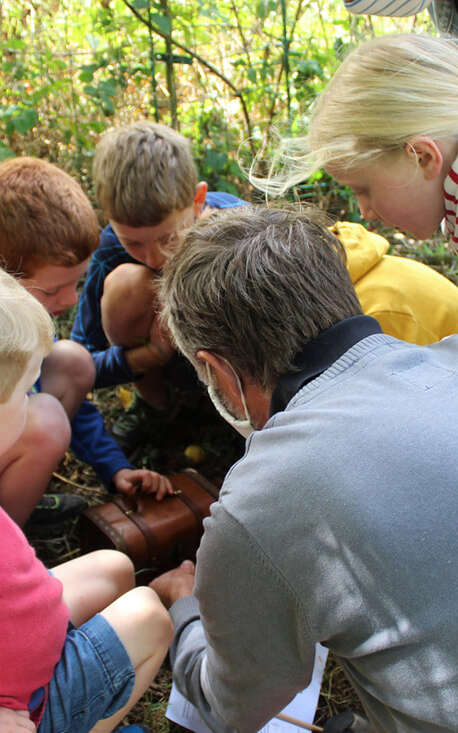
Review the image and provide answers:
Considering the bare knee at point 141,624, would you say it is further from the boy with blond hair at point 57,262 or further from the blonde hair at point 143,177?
the blonde hair at point 143,177

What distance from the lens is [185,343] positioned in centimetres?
132

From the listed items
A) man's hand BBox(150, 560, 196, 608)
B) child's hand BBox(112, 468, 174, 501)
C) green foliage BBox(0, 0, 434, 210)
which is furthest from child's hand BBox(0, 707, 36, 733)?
green foliage BBox(0, 0, 434, 210)

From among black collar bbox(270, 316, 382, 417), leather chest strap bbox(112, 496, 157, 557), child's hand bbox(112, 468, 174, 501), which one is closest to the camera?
black collar bbox(270, 316, 382, 417)

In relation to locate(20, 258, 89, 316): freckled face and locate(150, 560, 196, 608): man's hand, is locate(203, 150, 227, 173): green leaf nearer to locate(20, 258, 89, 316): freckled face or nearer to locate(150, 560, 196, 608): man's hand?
locate(20, 258, 89, 316): freckled face

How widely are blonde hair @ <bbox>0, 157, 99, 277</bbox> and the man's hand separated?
3.51ft

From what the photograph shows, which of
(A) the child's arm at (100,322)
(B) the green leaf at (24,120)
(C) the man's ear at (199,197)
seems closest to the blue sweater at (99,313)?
(A) the child's arm at (100,322)

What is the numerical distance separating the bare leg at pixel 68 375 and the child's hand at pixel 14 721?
1.14 m

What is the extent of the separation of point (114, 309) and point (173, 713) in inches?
57.7

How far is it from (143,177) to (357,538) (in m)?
1.73

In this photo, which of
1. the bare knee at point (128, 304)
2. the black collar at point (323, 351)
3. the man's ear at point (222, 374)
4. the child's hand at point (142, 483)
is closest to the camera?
the black collar at point (323, 351)

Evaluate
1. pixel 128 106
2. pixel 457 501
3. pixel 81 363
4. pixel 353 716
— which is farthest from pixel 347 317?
pixel 128 106

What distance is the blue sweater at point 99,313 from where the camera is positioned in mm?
2627

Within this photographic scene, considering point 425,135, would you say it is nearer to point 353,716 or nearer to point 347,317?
point 347,317

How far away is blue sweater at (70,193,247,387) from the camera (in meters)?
2.63
